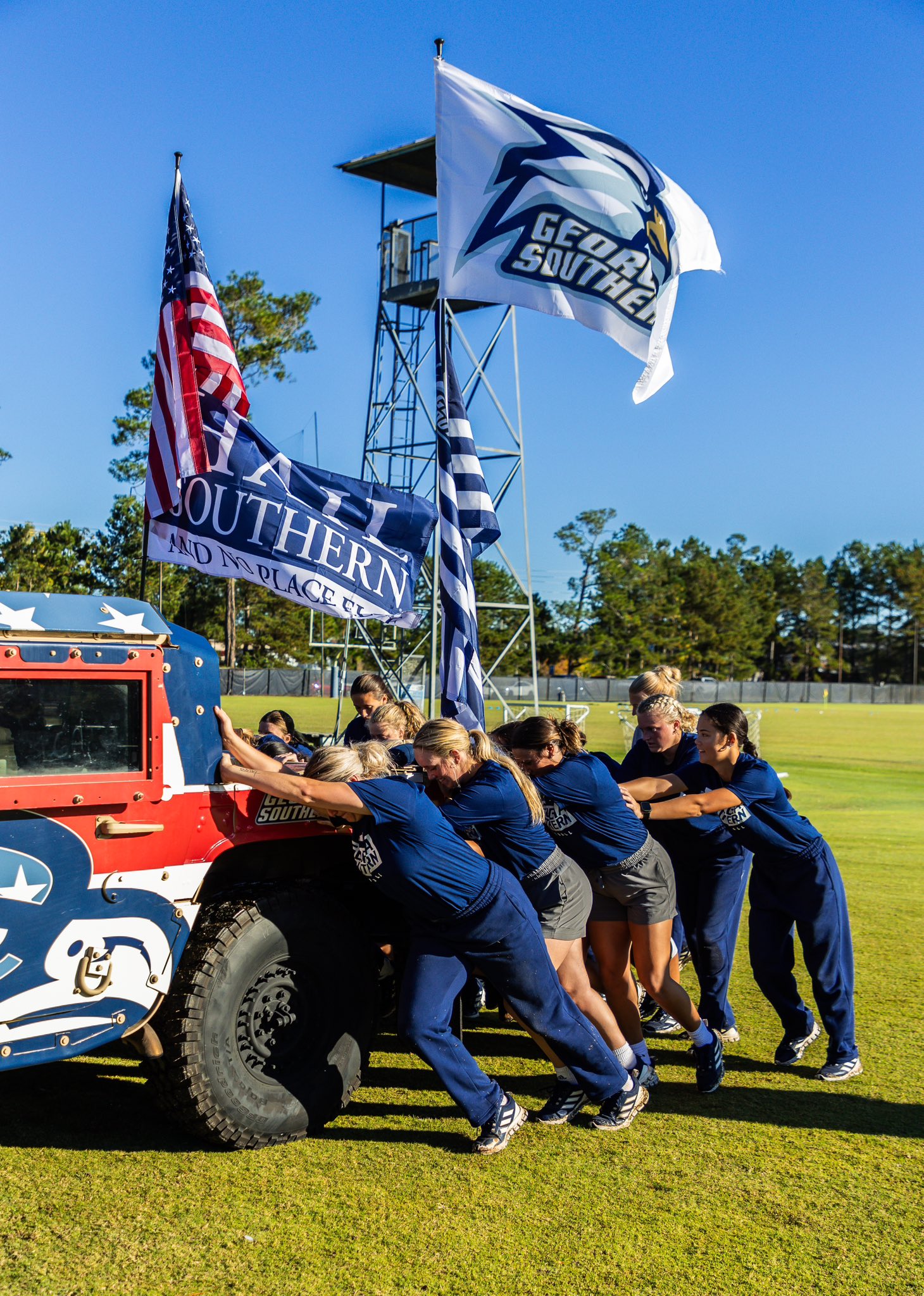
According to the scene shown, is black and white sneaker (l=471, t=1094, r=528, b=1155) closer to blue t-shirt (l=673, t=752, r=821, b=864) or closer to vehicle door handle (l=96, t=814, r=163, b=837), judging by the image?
blue t-shirt (l=673, t=752, r=821, b=864)

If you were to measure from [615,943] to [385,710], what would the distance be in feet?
6.08

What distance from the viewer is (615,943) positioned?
17.2ft

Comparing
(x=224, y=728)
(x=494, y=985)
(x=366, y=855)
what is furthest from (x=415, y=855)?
(x=224, y=728)

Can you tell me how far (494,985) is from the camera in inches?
180

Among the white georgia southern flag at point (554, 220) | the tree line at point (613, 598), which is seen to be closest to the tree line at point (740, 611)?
the tree line at point (613, 598)

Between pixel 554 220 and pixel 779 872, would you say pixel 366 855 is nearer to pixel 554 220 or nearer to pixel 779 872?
pixel 779 872

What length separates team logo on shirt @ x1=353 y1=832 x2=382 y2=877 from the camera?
428cm

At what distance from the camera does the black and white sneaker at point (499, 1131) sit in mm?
4410

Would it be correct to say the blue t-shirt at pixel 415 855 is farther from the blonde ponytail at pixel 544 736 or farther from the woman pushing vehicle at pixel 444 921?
the blonde ponytail at pixel 544 736

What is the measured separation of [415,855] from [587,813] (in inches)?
41.4

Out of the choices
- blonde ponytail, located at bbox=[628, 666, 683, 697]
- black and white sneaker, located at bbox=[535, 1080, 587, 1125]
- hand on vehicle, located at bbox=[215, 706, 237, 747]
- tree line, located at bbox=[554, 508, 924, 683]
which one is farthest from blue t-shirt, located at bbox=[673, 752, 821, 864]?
tree line, located at bbox=[554, 508, 924, 683]

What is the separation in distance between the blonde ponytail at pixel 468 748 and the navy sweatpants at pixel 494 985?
1.09 feet

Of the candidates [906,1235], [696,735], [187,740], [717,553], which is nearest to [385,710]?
[696,735]

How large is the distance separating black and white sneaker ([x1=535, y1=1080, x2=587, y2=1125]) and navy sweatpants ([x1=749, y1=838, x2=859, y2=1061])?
1324mm
